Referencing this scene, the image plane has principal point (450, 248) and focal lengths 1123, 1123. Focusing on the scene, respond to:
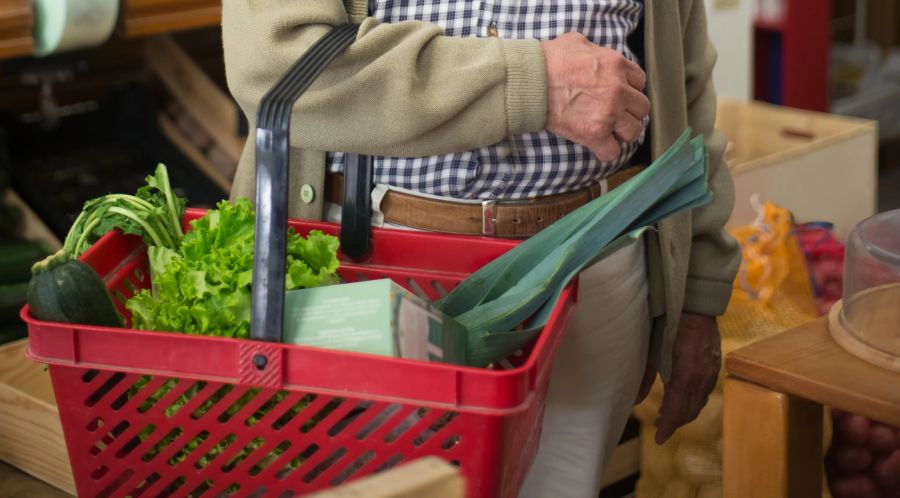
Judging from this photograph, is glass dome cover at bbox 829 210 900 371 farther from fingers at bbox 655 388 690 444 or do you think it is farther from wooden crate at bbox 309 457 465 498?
wooden crate at bbox 309 457 465 498

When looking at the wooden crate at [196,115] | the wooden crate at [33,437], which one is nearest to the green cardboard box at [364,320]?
the wooden crate at [33,437]

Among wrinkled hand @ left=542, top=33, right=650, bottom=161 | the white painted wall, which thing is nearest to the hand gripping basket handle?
wrinkled hand @ left=542, top=33, right=650, bottom=161

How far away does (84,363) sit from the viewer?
3.26 feet

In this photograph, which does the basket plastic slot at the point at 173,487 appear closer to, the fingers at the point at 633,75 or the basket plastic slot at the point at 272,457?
the basket plastic slot at the point at 272,457

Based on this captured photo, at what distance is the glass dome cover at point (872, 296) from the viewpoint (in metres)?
1.30

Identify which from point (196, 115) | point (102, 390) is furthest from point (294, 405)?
point (196, 115)

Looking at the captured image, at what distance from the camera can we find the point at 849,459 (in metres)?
2.24

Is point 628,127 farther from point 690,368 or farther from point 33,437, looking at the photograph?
point 33,437

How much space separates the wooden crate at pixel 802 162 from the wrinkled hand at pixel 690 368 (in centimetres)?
101

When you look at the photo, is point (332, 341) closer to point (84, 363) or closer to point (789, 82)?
point (84, 363)

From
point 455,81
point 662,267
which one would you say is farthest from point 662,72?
point 455,81

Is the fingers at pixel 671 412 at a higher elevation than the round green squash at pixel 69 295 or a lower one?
lower

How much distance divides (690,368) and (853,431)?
0.67 m

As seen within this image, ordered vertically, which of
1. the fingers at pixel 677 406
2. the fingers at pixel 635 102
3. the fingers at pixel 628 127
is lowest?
the fingers at pixel 677 406
